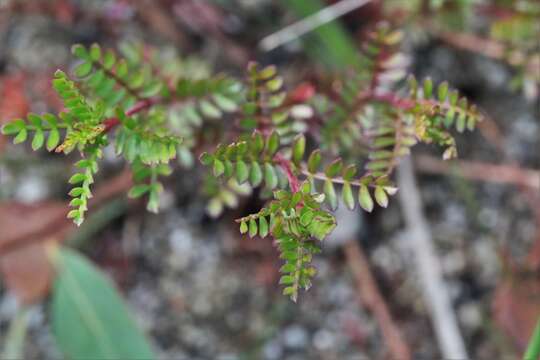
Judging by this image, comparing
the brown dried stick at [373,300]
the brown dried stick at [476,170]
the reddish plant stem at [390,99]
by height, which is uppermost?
the reddish plant stem at [390,99]

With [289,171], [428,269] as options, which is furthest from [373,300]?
[289,171]

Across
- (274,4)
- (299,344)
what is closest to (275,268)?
(299,344)

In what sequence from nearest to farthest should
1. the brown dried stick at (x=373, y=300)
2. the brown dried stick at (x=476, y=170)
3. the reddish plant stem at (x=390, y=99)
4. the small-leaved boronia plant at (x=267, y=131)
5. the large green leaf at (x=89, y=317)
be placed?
the small-leaved boronia plant at (x=267, y=131) < the reddish plant stem at (x=390, y=99) < the large green leaf at (x=89, y=317) < the brown dried stick at (x=373, y=300) < the brown dried stick at (x=476, y=170)

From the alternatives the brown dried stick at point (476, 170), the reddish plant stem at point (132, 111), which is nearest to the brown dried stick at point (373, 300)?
the brown dried stick at point (476, 170)

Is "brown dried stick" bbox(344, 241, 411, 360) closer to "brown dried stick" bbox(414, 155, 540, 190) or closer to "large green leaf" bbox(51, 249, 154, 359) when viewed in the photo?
"brown dried stick" bbox(414, 155, 540, 190)

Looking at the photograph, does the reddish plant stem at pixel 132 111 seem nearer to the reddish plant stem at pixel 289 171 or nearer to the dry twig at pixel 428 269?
the reddish plant stem at pixel 289 171

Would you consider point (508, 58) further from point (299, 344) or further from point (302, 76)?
point (299, 344)

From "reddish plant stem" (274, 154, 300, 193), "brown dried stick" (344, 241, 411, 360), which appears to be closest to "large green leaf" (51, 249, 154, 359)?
"brown dried stick" (344, 241, 411, 360)

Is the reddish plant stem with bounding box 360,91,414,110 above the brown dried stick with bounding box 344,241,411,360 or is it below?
above
